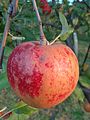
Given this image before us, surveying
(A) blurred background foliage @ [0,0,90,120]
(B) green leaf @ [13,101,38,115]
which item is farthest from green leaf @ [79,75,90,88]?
(B) green leaf @ [13,101,38,115]

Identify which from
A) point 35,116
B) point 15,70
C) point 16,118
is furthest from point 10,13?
point 35,116

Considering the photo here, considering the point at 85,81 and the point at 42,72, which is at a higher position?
the point at 42,72

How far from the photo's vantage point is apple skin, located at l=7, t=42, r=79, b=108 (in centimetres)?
65

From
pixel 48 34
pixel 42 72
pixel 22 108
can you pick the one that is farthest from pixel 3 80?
pixel 48 34

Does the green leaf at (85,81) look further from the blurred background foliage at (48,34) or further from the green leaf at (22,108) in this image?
the green leaf at (22,108)

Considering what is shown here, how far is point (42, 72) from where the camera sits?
0.65m

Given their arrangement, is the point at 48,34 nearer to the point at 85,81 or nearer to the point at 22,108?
the point at 85,81

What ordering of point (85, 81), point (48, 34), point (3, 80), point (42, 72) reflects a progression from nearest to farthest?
point (42, 72) → point (3, 80) → point (85, 81) → point (48, 34)

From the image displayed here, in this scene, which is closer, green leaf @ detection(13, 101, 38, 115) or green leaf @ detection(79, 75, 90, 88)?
green leaf @ detection(13, 101, 38, 115)

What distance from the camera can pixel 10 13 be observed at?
27.2 inches

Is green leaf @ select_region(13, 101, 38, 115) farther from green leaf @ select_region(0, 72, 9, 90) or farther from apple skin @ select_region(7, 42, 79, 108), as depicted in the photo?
apple skin @ select_region(7, 42, 79, 108)

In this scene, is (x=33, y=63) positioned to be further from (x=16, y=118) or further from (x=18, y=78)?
(x=16, y=118)

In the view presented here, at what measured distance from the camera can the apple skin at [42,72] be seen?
25.8 inches

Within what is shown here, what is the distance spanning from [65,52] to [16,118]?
2.04 ft
